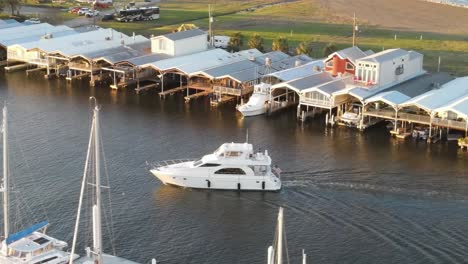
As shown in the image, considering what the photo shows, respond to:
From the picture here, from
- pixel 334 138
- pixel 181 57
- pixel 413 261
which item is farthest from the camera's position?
pixel 181 57

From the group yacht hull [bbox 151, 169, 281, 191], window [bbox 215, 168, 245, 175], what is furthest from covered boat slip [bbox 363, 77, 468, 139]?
window [bbox 215, 168, 245, 175]

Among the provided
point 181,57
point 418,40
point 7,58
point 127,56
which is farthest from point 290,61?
point 7,58

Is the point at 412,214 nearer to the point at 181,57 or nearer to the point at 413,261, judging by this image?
the point at 413,261

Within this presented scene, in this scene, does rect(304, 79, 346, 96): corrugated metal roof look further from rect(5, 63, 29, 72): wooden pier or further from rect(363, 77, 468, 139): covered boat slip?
rect(5, 63, 29, 72): wooden pier

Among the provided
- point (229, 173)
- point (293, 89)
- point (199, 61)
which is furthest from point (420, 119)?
point (199, 61)

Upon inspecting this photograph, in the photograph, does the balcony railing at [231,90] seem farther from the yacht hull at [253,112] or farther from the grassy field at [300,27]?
the grassy field at [300,27]

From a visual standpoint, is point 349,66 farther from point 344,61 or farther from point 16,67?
point 16,67
